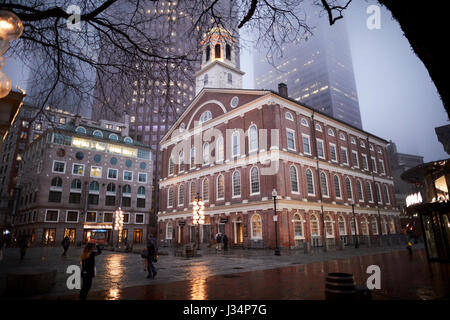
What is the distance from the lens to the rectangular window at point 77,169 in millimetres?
50156

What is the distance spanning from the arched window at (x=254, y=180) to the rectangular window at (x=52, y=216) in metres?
37.8

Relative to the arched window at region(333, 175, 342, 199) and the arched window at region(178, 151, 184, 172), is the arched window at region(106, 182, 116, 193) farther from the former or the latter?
the arched window at region(333, 175, 342, 199)

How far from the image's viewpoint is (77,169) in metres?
50.6

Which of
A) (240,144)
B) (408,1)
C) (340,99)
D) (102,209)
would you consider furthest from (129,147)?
(340,99)

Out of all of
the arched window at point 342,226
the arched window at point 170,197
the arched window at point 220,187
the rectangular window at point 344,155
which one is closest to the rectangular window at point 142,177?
the arched window at point 170,197

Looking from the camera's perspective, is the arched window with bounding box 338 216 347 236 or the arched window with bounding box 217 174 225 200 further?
the arched window with bounding box 338 216 347 236

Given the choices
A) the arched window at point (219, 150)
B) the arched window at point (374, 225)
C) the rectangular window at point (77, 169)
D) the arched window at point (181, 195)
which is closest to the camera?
the arched window at point (219, 150)

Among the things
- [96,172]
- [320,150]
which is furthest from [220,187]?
Answer: [96,172]

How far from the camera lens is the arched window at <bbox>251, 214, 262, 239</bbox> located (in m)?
27.0

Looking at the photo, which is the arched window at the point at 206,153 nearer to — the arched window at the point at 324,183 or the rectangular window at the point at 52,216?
the arched window at the point at 324,183

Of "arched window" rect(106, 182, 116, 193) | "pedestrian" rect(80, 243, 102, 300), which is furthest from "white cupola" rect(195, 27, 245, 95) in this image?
"pedestrian" rect(80, 243, 102, 300)

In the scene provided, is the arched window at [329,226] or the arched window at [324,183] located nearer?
the arched window at [329,226]

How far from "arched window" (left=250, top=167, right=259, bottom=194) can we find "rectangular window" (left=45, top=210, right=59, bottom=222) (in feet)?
124
